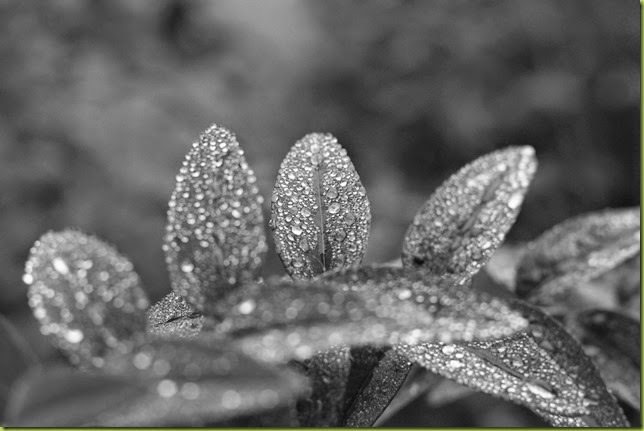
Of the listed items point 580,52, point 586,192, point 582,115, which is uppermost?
point 580,52

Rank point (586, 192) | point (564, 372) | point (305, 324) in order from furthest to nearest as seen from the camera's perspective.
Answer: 1. point (586, 192)
2. point (564, 372)
3. point (305, 324)

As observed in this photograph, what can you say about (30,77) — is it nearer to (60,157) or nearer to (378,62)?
(60,157)

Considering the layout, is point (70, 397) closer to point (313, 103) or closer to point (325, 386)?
point (325, 386)

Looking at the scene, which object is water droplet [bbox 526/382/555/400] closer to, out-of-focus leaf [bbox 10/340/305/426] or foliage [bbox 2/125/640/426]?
foliage [bbox 2/125/640/426]

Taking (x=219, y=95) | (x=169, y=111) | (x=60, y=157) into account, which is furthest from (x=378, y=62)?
(x=60, y=157)

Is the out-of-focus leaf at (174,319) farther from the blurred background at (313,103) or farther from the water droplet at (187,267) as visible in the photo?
the blurred background at (313,103)

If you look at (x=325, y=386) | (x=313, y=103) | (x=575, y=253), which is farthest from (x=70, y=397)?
(x=313, y=103)
